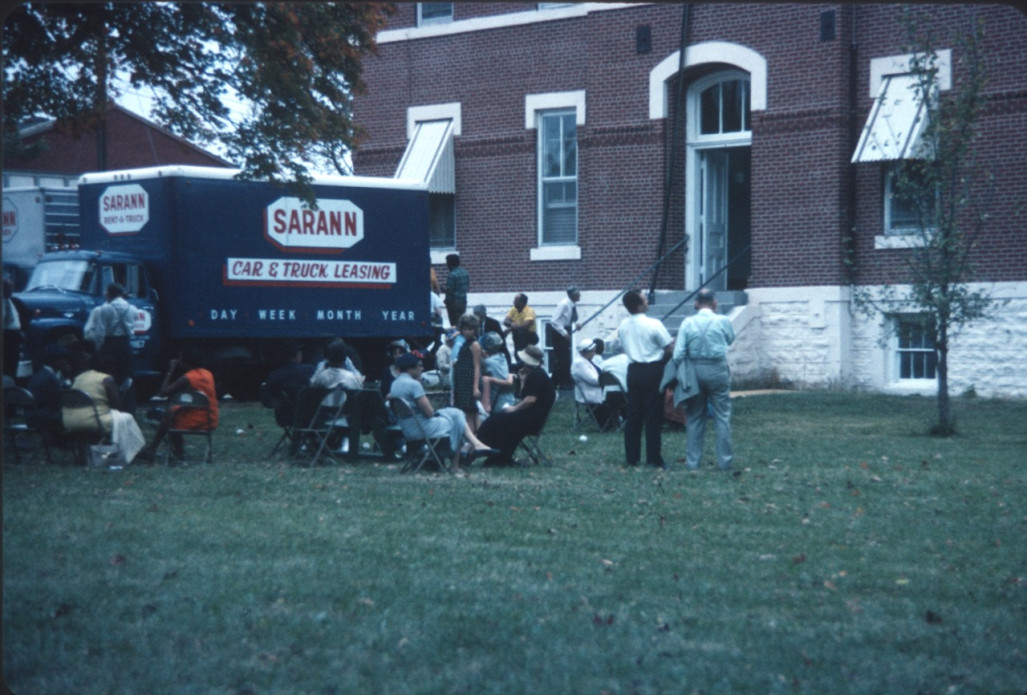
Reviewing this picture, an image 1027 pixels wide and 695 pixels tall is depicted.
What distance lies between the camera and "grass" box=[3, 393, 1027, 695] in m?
5.63

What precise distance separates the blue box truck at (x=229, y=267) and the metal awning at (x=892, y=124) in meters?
7.55

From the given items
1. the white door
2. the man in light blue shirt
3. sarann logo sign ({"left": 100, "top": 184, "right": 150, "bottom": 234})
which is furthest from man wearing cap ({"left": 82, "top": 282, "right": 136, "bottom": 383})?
the white door

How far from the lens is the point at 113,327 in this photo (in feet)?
54.5

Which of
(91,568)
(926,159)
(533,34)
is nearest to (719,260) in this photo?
(533,34)

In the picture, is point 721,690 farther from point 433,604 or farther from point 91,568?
point 91,568

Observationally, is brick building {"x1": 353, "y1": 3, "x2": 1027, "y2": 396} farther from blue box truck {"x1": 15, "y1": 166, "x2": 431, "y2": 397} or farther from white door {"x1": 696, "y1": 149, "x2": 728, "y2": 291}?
blue box truck {"x1": 15, "y1": 166, "x2": 431, "y2": 397}

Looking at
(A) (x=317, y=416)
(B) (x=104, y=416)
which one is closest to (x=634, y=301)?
(A) (x=317, y=416)

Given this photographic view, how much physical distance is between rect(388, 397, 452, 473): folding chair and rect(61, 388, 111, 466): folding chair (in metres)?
2.75

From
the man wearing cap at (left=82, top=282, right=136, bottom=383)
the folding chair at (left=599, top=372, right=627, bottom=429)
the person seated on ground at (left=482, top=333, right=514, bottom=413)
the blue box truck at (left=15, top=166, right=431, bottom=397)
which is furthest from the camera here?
the blue box truck at (left=15, top=166, right=431, bottom=397)

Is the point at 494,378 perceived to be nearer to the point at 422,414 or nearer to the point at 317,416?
the point at 422,414

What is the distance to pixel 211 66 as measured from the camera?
42.8ft

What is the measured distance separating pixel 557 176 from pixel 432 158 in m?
2.45

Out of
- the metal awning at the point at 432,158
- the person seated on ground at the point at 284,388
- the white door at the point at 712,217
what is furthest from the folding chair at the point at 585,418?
the metal awning at the point at 432,158

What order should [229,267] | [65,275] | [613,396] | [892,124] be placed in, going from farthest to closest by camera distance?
[892,124] → [229,267] → [65,275] → [613,396]
